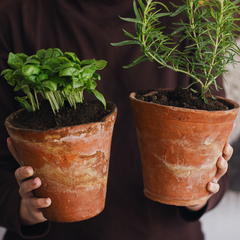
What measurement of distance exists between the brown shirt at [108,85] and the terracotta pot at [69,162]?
0.32 metres

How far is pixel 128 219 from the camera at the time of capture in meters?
0.90

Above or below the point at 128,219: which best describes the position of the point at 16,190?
above

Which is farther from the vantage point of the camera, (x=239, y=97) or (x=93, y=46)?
(x=239, y=97)

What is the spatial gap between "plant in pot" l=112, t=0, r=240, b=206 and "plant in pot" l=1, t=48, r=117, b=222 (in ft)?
0.38

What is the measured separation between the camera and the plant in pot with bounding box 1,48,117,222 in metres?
0.47

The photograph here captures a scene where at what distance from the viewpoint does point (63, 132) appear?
1.55 feet

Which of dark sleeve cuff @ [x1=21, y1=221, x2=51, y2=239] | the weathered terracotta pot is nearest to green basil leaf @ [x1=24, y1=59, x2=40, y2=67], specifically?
the weathered terracotta pot

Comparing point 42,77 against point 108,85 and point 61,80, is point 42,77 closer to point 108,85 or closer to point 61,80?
point 61,80

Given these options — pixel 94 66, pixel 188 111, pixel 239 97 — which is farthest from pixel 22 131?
pixel 239 97

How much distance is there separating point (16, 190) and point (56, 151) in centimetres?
44

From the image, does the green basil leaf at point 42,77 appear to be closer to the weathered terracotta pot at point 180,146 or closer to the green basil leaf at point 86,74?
the green basil leaf at point 86,74

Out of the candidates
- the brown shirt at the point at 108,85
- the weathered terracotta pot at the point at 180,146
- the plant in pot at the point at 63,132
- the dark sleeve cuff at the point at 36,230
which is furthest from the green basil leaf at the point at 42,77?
the dark sleeve cuff at the point at 36,230

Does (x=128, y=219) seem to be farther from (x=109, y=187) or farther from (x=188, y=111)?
(x=188, y=111)

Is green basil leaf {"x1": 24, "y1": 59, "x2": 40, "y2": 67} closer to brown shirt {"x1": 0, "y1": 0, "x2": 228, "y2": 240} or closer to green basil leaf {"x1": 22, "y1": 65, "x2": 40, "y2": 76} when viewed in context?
green basil leaf {"x1": 22, "y1": 65, "x2": 40, "y2": 76}
